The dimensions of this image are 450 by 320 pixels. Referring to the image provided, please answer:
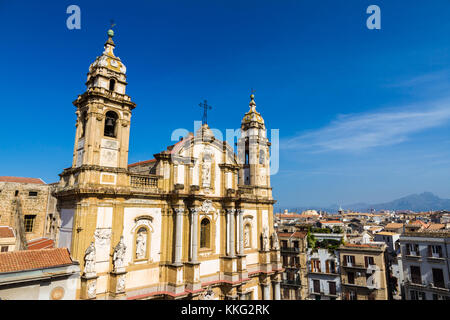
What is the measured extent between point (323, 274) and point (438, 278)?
1457 centimetres

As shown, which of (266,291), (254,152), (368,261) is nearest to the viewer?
(266,291)

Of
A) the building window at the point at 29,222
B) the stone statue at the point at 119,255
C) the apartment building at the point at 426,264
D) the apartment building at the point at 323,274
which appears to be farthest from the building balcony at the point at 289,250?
the building window at the point at 29,222

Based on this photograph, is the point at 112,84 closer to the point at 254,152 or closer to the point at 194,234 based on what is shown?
the point at 194,234

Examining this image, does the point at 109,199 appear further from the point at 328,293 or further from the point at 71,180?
the point at 328,293

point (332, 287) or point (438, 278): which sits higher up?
point (438, 278)

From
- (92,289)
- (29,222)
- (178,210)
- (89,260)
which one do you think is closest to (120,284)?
(92,289)

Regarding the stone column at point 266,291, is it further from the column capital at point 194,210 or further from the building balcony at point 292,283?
the building balcony at point 292,283

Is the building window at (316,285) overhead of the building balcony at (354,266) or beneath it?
beneath

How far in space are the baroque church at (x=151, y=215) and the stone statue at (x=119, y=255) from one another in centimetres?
6

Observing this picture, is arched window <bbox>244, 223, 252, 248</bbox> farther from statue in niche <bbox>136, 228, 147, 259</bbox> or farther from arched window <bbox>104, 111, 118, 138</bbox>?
arched window <bbox>104, 111, 118, 138</bbox>

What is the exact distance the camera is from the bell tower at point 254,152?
28.5m

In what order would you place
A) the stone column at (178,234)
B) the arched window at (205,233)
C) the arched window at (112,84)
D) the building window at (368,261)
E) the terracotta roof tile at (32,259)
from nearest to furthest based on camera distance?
the terracotta roof tile at (32,259)
the arched window at (112,84)
the stone column at (178,234)
the arched window at (205,233)
the building window at (368,261)

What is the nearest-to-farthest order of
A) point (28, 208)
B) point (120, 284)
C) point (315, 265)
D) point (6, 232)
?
1. point (120, 284)
2. point (6, 232)
3. point (28, 208)
4. point (315, 265)

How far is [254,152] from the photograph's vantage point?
28625mm
